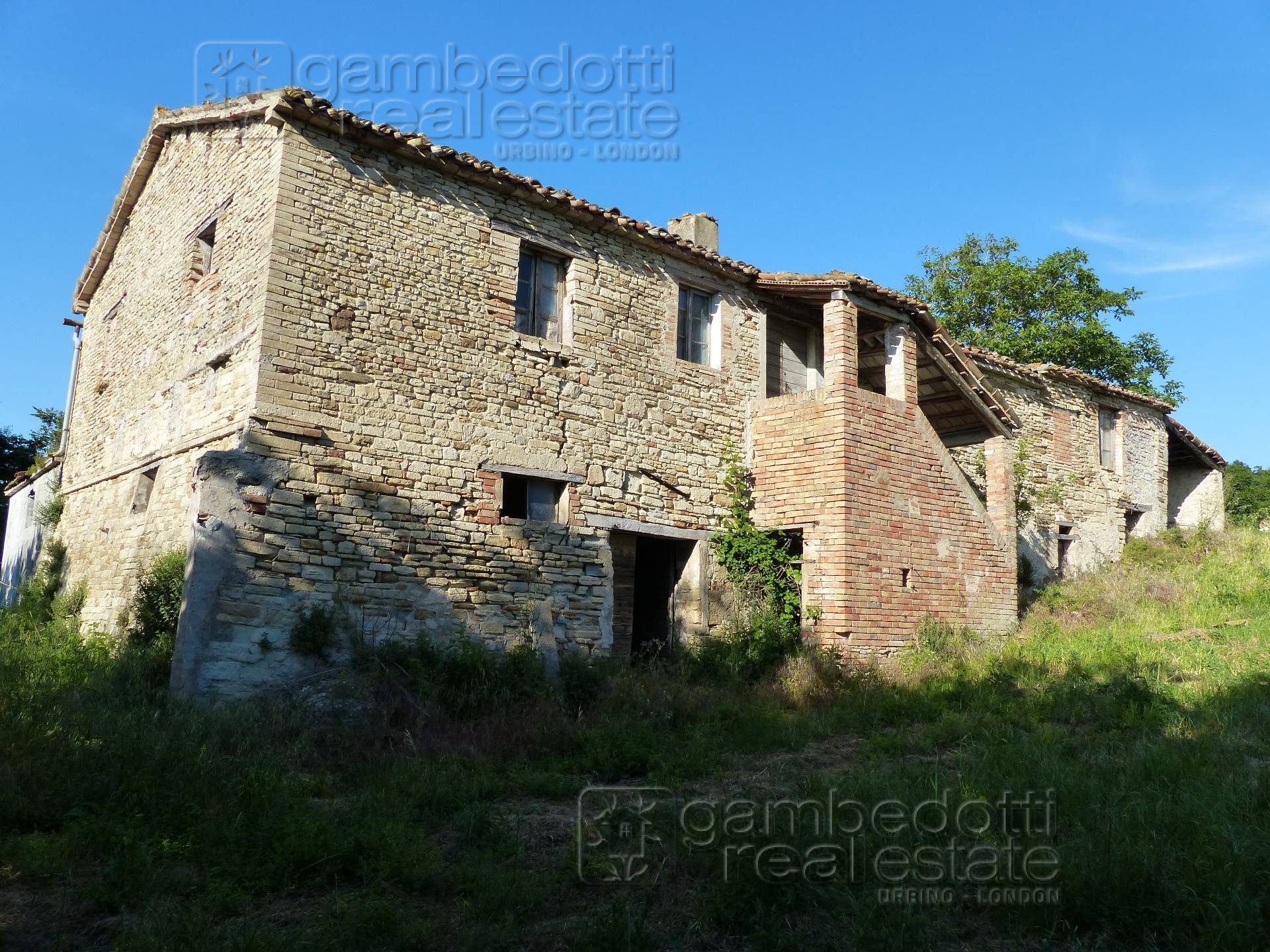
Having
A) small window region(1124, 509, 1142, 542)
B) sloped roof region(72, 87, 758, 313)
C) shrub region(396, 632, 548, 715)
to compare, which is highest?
sloped roof region(72, 87, 758, 313)

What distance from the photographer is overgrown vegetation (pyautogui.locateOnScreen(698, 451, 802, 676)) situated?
10750 millimetres

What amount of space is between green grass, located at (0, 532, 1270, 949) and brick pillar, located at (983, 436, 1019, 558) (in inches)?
117

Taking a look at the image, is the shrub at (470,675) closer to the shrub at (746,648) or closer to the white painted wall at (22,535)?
the shrub at (746,648)

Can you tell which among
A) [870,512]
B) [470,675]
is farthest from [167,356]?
[870,512]

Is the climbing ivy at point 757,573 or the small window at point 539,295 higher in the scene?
the small window at point 539,295

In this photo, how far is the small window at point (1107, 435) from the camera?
19.6 meters

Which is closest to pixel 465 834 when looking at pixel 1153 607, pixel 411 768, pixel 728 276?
pixel 411 768

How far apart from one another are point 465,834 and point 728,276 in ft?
29.3

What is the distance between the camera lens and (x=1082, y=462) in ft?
61.6

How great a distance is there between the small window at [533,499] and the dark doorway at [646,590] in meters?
0.90

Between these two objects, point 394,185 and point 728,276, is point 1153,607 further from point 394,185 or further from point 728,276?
point 394,185

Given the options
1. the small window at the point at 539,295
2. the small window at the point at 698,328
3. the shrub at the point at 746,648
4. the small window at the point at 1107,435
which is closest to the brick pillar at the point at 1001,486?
the shrub at the point at 746,648

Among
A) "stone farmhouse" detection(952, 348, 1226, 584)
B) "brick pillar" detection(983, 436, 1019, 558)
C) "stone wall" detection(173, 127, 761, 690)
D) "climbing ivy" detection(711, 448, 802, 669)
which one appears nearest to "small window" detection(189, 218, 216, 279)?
"stone wall" detection(173, 127, 761, 690)

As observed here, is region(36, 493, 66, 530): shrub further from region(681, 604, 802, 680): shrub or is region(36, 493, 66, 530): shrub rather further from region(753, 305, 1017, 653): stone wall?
region(753, 305, 1017, 653): stone wall
